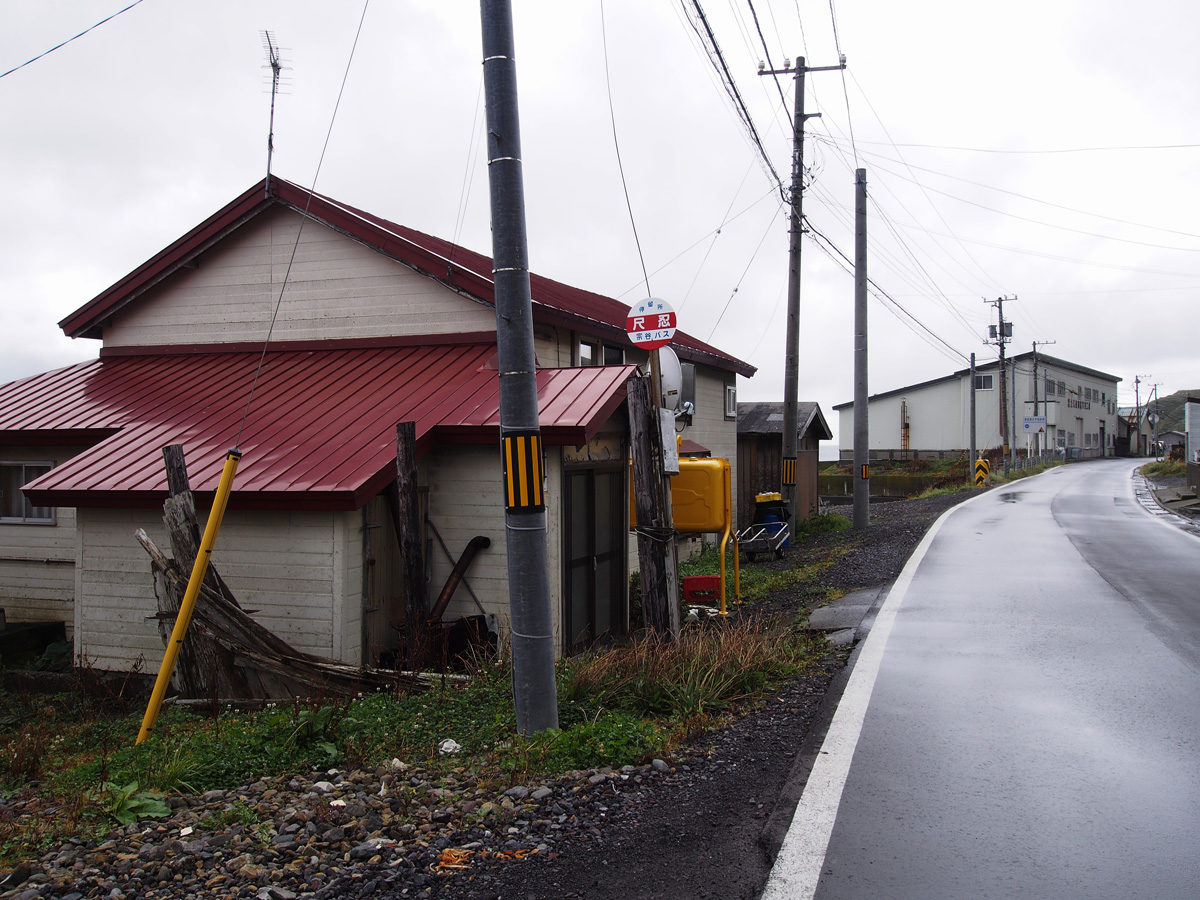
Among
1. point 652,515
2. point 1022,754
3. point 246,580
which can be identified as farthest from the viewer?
point 246,580

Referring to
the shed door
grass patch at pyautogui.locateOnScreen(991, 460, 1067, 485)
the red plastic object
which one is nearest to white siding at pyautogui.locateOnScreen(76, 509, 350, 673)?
the shed door

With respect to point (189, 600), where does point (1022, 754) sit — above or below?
below

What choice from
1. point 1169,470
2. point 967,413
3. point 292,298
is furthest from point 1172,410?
point 292,298

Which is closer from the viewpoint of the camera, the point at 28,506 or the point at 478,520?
the point at 478,520

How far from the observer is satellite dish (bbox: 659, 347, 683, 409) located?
1045 cm

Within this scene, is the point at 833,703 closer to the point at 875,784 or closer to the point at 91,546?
the point at 875,784

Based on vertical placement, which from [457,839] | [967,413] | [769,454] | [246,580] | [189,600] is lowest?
[457,839]

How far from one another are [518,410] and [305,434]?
4882mm

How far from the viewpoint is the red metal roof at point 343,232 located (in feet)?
37.1

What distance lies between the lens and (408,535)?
27.3 feet

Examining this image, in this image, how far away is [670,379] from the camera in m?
10.7

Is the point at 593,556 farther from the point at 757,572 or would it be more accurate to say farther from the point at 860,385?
the point at 860,385

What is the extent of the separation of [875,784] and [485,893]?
2.35 metres

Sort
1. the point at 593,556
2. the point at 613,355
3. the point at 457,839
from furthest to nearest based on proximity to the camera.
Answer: the point at 613,355 < the point at 593,556 < the point at 457,839
